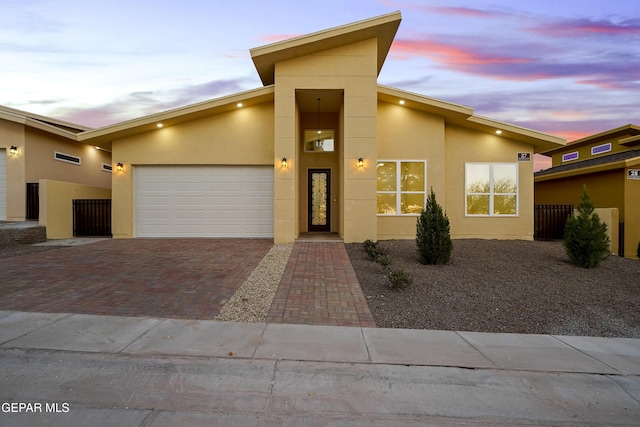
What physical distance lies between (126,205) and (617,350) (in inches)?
532

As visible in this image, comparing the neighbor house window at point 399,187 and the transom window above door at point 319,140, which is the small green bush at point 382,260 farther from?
the transom window above door at point 319,140

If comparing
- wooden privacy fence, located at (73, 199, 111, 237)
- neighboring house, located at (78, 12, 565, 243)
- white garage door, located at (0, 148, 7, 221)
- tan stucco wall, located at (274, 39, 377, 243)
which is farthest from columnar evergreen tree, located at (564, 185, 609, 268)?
white garage door, located at (0, 148, 7, 221)

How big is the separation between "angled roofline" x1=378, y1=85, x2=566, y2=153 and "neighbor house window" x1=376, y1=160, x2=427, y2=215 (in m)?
1.96

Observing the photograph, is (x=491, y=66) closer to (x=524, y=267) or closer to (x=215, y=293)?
(x=524, y=267)

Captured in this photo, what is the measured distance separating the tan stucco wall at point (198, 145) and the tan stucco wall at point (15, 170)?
4930 mm

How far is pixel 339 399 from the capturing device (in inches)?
116

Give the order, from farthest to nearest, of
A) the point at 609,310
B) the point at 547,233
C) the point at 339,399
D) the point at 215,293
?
the point at 547,233 < the point at 215,293 < the point at 609,310 < the point at 339,399

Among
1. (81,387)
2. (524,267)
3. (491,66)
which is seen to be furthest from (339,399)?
(491,66)

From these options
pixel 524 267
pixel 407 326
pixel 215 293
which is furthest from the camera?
pixel 524 267

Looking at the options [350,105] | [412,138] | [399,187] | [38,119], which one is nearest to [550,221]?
[399,187]

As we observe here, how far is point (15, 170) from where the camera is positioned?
13.7m

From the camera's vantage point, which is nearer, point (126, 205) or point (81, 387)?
point (81, 387)

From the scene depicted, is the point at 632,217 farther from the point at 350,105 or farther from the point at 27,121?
the point at 27,121

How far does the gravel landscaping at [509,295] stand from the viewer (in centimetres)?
480
